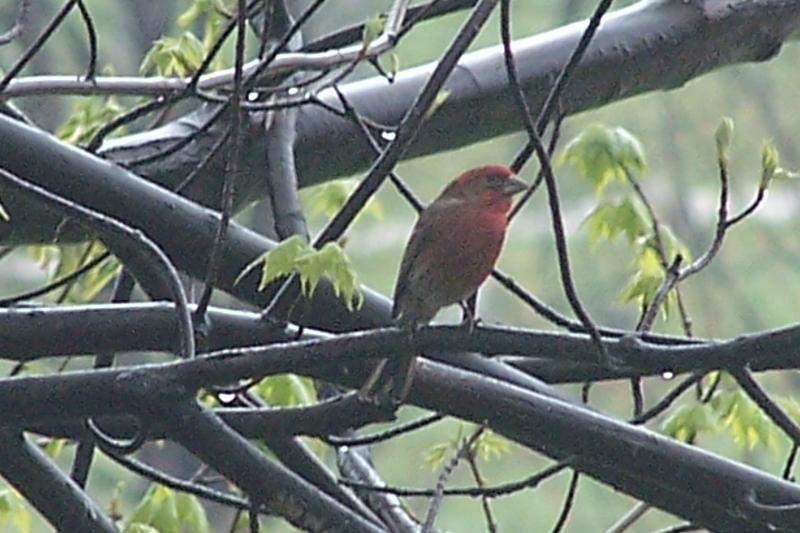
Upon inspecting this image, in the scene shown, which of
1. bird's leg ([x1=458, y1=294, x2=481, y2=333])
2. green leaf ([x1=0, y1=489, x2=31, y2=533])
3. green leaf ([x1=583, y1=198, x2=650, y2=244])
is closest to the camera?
bird's leg ([x1=458, y1=294, x2=481, y2=333])

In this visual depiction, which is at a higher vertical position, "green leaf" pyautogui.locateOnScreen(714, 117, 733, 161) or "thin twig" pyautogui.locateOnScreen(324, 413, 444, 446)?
"green leaf" pyautogui.locateOnScreen(714, 117, 733, 161)

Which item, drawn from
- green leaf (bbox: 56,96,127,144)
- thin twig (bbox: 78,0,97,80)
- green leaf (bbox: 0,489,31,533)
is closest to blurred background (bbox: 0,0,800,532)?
green leaf (bbox: 56,96,127,144)

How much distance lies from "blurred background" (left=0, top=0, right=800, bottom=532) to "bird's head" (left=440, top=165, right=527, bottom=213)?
10.7 feet

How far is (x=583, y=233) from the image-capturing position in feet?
18.1

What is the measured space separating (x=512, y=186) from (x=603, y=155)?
33 cm

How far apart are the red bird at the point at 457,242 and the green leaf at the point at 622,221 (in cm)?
30

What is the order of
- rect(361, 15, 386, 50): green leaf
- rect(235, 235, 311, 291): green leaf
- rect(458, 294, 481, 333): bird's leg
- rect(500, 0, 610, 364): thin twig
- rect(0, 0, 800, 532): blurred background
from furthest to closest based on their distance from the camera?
rect(0, 0, 800, 532): blurred background < rect(361, 15, 386, 50): green leaf < rect(235, 235, 311, 291): green leaf < rect(458, 294, 481, 333): bird's leg < rect(500, 0, 610, 364): thin twig

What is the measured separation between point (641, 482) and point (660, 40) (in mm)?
733

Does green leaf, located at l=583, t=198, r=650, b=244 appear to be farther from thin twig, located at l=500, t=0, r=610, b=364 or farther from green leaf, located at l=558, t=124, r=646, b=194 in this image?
thin twig, located at l=500, t=0, r=610, b=364

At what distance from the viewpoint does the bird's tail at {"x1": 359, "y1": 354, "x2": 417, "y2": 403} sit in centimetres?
143

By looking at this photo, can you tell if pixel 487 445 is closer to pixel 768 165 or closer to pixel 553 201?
pixel 768 165

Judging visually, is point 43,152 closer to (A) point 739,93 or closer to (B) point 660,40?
(B) point 660,40

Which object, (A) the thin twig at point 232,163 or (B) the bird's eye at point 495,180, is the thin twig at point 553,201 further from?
(B) the bird's eye at point 495,180

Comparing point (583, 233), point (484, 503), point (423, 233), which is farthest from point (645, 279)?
point (583, 233)
